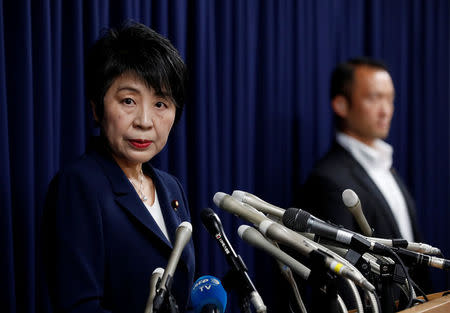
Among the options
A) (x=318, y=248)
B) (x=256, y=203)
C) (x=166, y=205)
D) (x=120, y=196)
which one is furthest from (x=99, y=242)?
(x=318, y=248)

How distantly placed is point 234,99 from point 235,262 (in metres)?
1.39

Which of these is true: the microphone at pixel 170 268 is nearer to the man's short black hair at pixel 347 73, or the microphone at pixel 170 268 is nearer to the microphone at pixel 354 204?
the microphone at pixel 354 204

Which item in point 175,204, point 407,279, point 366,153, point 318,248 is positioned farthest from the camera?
point 366,153

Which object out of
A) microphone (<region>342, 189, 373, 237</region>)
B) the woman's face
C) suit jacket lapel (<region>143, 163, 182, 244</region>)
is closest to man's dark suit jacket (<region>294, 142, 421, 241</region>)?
microphone (<region>342, 189, 373, 237</region>)

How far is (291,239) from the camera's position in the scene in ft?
3.03

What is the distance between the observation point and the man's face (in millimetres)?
2186

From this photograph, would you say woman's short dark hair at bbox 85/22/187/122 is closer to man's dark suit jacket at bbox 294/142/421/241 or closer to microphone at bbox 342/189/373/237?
microphone at bbox 342/189/373/237

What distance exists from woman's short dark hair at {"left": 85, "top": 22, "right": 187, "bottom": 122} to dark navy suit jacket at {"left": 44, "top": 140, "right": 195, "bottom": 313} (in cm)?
18

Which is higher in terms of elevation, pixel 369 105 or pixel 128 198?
pixel 369 105

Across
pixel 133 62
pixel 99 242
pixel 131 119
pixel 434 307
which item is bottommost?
pixel 434 307

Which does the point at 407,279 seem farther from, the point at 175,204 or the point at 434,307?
the point at 175,204

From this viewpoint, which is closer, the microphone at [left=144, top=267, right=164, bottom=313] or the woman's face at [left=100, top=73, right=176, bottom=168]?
the microphone at [left=144, top=267, right=164, bottom=313]

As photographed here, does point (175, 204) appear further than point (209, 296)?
Yes

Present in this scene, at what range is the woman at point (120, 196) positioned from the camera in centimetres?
107
